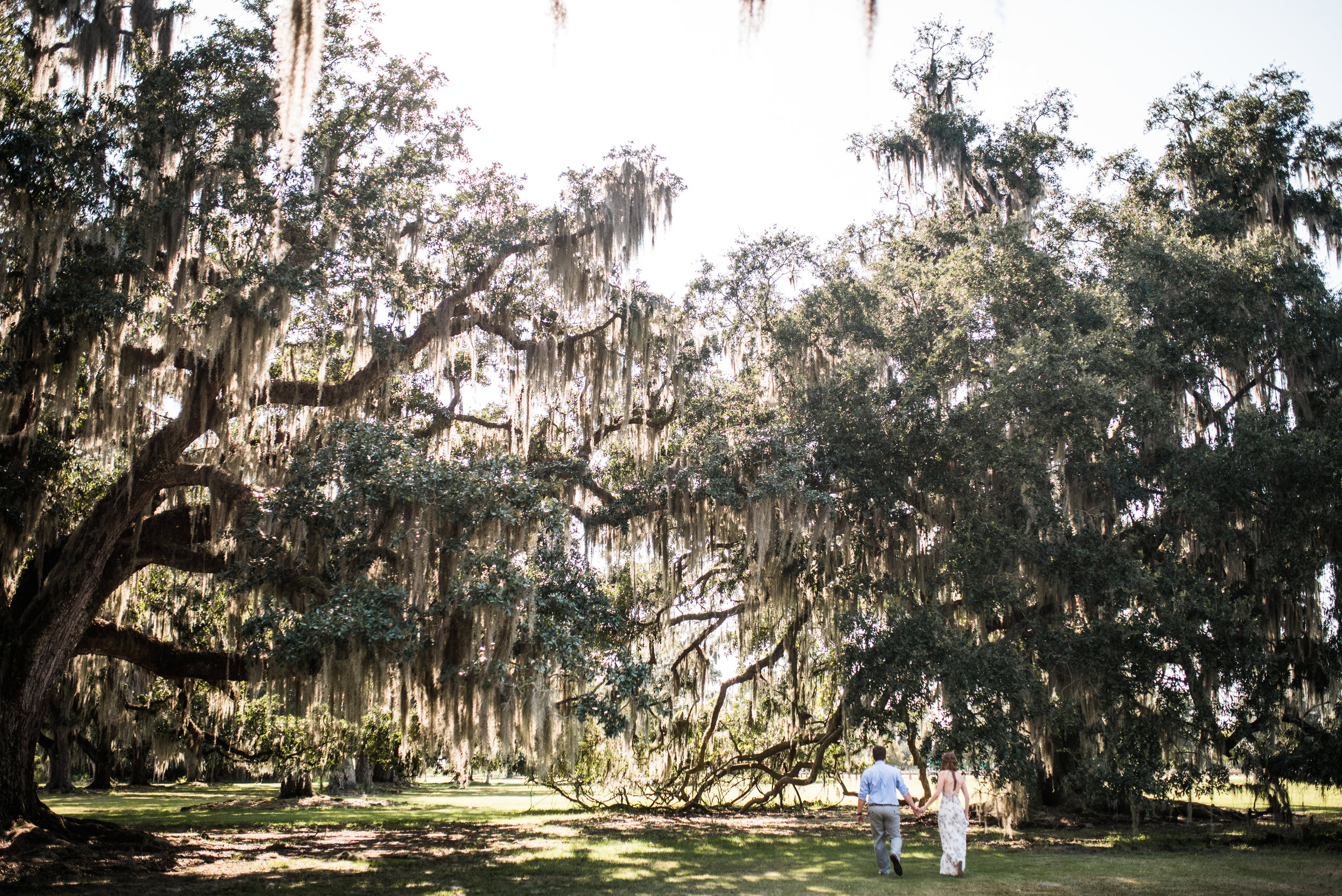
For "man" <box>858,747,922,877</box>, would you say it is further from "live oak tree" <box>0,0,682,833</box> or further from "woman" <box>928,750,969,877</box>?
"live oak tree" <box>0,0,682,833</box>

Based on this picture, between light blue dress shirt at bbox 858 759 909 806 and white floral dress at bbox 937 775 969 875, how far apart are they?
41 centimetres

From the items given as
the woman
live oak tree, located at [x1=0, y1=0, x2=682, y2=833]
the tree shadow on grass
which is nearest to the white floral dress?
→ the woman

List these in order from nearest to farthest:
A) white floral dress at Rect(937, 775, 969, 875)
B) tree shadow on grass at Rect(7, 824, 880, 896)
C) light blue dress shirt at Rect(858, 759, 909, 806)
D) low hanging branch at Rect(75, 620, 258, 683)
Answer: tree shadow on grass at Rect(7, 824, 880, 896)
white floral dress at Rect(937, 775, 969, 875)
light blue dress shirt at Rect(858, 759, 909, 806)
low hanging branch at Rect(75, 620, 258, 683)

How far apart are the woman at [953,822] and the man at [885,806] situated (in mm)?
338

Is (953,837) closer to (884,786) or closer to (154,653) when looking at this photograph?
(884,786)

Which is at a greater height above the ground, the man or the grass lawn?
the man

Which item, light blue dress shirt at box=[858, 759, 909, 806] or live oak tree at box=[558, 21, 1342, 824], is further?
live oak tree at box=[558, 21, 1342, 824]

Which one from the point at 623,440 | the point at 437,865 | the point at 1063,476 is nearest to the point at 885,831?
the point at 437,865

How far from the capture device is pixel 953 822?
8.29 m

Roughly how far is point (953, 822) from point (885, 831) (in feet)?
2.10

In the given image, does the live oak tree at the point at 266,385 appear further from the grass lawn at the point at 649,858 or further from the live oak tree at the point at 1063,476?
the live oak tree at the point at 1063,476

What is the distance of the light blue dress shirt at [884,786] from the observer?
8.36 metres

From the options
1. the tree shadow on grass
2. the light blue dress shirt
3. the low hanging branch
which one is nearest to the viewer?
Result: the tree shadow on grass

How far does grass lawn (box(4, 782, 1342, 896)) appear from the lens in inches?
292
